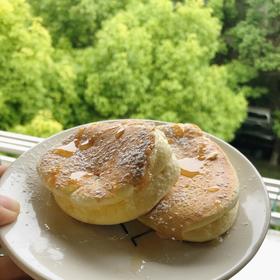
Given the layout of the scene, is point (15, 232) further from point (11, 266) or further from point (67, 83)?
point (67, 83)

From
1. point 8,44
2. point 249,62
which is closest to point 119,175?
point 249,62

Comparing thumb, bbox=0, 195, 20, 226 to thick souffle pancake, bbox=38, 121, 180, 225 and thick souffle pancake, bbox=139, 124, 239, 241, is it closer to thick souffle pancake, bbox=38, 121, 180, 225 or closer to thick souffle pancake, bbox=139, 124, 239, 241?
thick souffle pancake, bbox=38, 121, 180, 225

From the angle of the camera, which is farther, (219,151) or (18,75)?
(18,75)

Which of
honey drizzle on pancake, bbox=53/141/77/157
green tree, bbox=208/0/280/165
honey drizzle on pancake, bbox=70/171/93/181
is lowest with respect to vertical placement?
honey drizzle on pancake, bbox=70/171/93/181

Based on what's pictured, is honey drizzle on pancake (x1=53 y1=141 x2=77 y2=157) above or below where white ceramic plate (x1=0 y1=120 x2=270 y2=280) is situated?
above

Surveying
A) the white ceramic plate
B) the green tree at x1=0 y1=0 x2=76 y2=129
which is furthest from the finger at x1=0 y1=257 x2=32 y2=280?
the green tree at x1=0 y1=0 x2=76 y2=129

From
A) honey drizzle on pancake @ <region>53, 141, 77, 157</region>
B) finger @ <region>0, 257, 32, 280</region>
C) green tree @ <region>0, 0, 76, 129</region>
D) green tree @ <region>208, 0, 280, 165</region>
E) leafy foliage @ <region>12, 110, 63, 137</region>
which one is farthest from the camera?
green tree @ <region>0, 0, 76, 129</region>

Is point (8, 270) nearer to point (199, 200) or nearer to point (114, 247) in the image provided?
point (114, 247)
